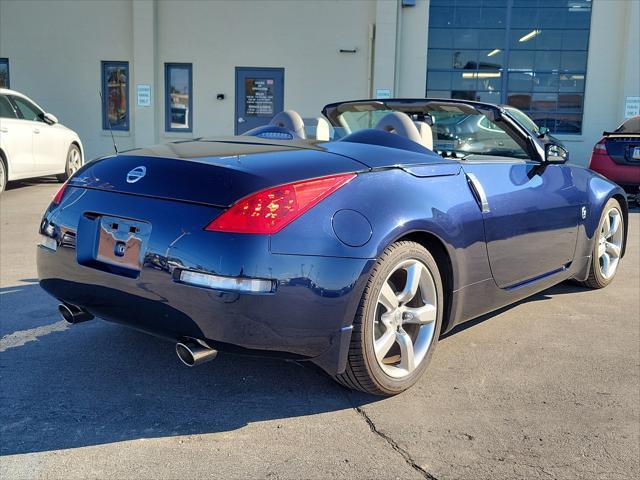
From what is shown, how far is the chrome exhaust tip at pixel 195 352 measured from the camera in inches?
109

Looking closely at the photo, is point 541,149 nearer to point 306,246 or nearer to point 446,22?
point 306,246

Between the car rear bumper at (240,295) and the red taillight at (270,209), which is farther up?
the red taillight at (270,209)

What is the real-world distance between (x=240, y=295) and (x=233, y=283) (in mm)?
56

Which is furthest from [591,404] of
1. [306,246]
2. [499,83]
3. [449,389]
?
[499,83]

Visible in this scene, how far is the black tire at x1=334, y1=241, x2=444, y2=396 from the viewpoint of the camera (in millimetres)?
2898

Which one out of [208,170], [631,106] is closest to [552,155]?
[208,170]

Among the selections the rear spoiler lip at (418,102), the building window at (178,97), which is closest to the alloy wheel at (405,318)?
the rear spoiler lip at (418,102)

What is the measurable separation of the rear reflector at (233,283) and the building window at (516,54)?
531 inches

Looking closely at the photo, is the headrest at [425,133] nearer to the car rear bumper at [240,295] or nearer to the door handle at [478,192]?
the door handle at [478,192]

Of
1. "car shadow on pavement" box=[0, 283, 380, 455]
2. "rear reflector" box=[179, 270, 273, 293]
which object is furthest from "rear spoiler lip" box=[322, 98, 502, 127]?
"rear reflector" box=[179, 270, 273, 293]

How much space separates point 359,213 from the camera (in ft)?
9.48

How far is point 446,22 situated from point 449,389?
44.7 feet

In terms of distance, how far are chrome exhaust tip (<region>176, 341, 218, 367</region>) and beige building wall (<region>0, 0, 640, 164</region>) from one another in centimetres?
1330

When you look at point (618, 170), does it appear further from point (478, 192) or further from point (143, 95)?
point (143, 95)
